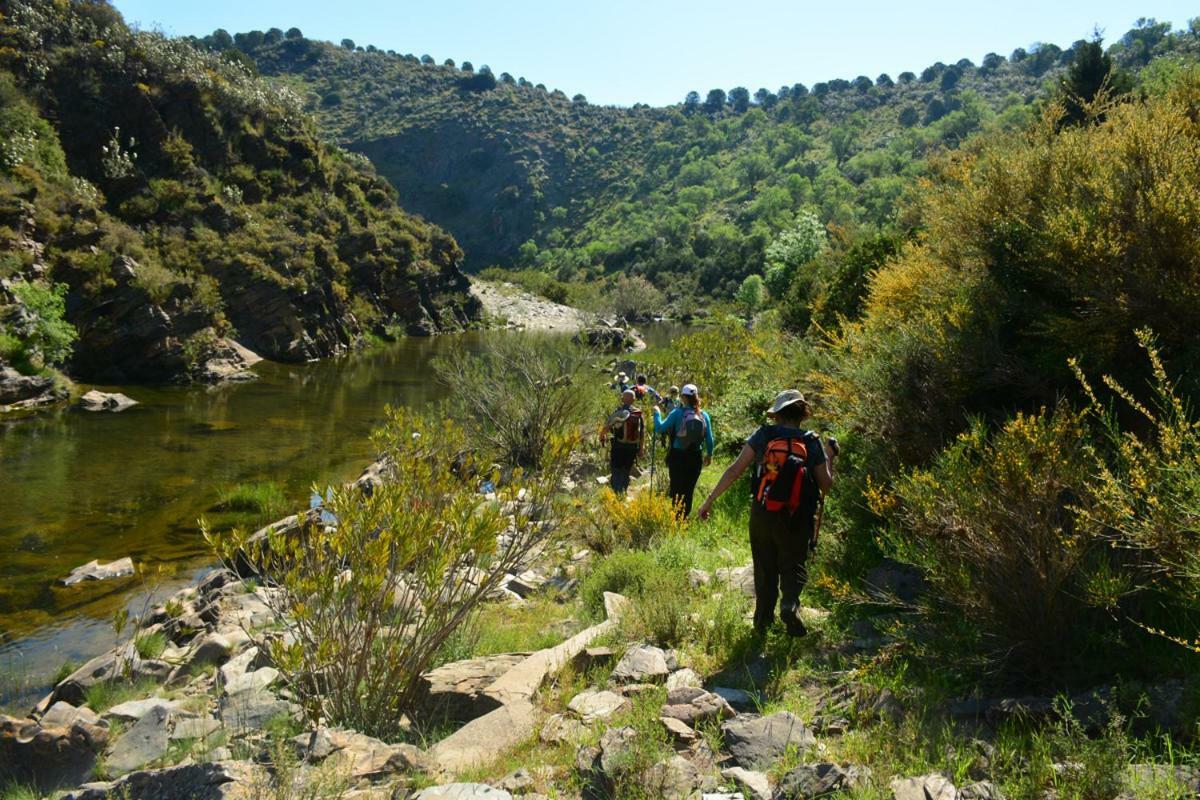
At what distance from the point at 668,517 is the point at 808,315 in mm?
15068

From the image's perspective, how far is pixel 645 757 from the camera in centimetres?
330

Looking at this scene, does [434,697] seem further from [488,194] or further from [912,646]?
[488,194]

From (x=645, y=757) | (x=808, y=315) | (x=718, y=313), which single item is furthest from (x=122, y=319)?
(x=645, y=757)

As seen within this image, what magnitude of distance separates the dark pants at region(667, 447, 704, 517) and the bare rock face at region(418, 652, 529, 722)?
3.89 m

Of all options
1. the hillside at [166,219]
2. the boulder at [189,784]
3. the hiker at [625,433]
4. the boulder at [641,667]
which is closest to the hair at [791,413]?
the boulder at [641,667]

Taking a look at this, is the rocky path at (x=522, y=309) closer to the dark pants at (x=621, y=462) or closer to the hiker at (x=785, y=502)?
the dark pants at (x=621, y=462)

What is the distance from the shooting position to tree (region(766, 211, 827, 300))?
46.2 metres

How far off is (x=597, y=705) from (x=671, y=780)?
1.07m

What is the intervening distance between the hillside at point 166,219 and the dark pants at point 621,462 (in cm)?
2138

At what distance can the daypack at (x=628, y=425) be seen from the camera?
32.0ft

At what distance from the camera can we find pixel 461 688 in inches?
190

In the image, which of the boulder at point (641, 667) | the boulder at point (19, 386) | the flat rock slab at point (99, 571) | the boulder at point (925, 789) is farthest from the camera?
the boulder at point (19, 386)

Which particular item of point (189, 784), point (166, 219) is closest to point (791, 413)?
point (189, 784)

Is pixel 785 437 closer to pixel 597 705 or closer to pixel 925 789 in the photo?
pixel 597 705
